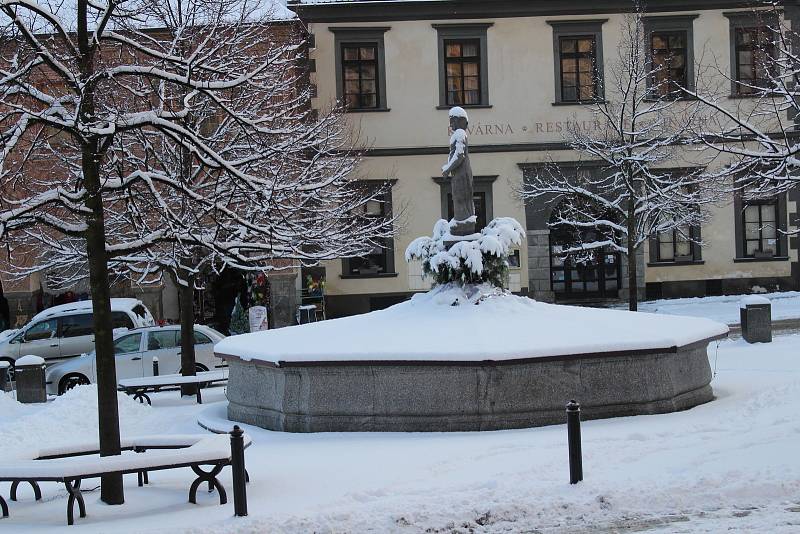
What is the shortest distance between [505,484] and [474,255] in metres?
5.53

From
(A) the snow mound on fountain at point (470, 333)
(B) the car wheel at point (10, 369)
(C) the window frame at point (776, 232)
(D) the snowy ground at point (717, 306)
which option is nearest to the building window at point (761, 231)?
(C) the window frame at point (776, 232)

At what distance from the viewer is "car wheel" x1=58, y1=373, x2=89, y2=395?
70.2 feet

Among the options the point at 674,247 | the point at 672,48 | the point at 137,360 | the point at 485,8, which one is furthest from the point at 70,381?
the point at 672,48

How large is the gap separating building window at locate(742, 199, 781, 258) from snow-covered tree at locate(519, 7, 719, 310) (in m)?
1.73

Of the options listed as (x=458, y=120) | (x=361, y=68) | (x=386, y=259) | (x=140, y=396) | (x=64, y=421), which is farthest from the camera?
(x=386, y=259)

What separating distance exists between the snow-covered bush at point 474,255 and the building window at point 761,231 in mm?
18250

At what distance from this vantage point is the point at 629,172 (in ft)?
83.6

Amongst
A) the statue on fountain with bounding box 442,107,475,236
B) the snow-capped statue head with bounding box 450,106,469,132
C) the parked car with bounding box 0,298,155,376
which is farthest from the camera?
the parked car with bounding box 0,298,155,376

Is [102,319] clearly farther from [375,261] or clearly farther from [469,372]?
[375,261]

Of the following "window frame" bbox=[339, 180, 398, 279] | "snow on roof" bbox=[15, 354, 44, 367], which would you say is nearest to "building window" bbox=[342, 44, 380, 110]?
"window frame" bbox=[339, 180, 398, 279]

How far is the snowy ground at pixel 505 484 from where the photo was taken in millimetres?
8602

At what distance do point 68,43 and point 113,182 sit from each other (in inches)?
52.8

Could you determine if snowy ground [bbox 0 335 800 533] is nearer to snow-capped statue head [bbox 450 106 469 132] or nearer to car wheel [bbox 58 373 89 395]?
snow-capped statue head [bbox 450 106 469 132]

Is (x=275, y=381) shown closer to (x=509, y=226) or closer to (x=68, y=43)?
(x=509, y=226)
